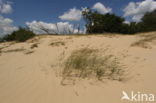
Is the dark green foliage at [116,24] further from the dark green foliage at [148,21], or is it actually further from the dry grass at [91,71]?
the dry grass at [91,71]

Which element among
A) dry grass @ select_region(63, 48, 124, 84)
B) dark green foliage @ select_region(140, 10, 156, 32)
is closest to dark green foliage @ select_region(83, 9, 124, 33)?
dark green foliage @ select_region(140, 10, 156, 32)

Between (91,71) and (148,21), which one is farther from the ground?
(148,21)

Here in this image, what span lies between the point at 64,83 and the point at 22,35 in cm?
1061

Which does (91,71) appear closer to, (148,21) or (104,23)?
(104,23)

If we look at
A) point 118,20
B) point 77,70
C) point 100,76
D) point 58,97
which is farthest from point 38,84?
point 118,20

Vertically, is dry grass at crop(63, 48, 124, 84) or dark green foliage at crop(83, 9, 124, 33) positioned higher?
dark green foliage at crop(83, 9, 124, 33)

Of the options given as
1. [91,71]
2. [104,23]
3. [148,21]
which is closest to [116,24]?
[104,23]

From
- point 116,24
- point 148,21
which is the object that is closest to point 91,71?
point 116,24

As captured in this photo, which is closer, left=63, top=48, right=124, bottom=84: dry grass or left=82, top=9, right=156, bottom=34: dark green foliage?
left=63, top=48, right=124, bottom=84: dry grass

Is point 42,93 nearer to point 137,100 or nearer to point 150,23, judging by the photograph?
point 137,100

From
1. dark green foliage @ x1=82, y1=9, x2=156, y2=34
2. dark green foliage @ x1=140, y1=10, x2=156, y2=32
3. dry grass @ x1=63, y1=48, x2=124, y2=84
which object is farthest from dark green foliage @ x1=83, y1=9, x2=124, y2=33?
dry grass @ x1=63, y1=48, x2=124, y2=84

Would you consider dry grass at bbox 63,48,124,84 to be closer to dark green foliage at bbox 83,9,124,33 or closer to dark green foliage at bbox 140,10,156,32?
dark green foliage at bbox 83,9,124,33

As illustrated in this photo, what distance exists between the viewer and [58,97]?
2301mm

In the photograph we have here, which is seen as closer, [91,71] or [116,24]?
[91,71]
